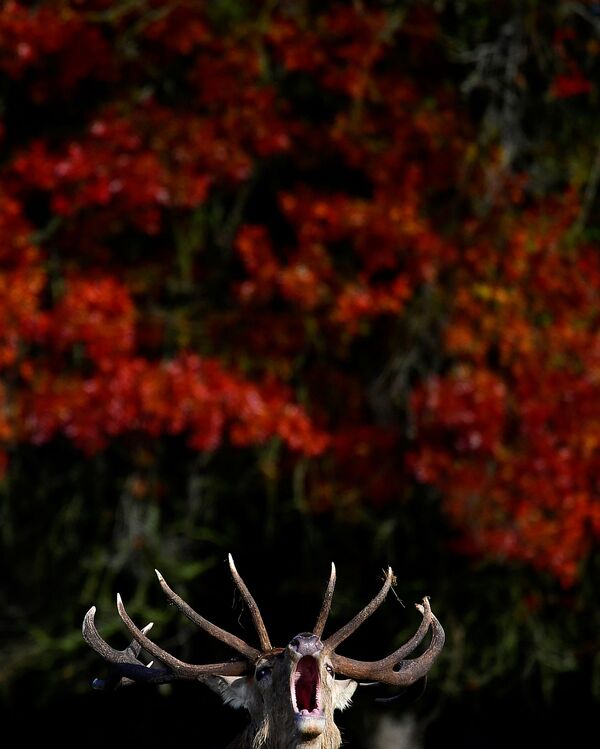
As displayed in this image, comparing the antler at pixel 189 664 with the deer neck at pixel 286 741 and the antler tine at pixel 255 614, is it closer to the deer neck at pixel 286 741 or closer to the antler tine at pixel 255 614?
the antler tine at pixel 255 614

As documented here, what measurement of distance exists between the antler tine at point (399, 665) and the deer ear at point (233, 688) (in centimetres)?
28

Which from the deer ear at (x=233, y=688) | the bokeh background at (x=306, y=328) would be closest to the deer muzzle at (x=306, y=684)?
the deer ear at (x=233, y=688)

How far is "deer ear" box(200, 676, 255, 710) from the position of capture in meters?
4.14

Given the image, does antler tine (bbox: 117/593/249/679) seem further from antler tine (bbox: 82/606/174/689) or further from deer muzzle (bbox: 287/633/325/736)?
deer muzzle (bbox: 287/633/325/736)

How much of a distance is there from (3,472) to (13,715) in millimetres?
2871

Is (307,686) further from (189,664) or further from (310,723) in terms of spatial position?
(189,664)

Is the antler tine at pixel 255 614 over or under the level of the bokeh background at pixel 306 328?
over

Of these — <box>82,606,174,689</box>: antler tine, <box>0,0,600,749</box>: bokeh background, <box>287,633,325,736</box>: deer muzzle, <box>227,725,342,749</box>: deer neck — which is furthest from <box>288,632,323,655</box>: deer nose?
<box>0,0,600,749</box>: bokeh background

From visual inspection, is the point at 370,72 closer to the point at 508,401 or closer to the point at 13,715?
the point at 508,401

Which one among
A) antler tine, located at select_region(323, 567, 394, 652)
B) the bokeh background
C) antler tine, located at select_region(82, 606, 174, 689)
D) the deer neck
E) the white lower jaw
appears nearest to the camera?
the white lower jaw

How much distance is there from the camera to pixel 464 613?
9.83 m

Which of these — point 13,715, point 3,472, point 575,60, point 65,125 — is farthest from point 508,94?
point 13,715

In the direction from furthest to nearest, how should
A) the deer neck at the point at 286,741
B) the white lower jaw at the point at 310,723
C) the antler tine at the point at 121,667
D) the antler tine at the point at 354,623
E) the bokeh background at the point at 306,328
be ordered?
the bokeh background at the point at 306,328 < the antler tine at the point at 121,667 < the antler tine at the point at 354,623 < the deer neck at the point at 286,741 < the white lower jaw at the point at 310,723

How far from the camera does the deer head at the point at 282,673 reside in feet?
12.8
